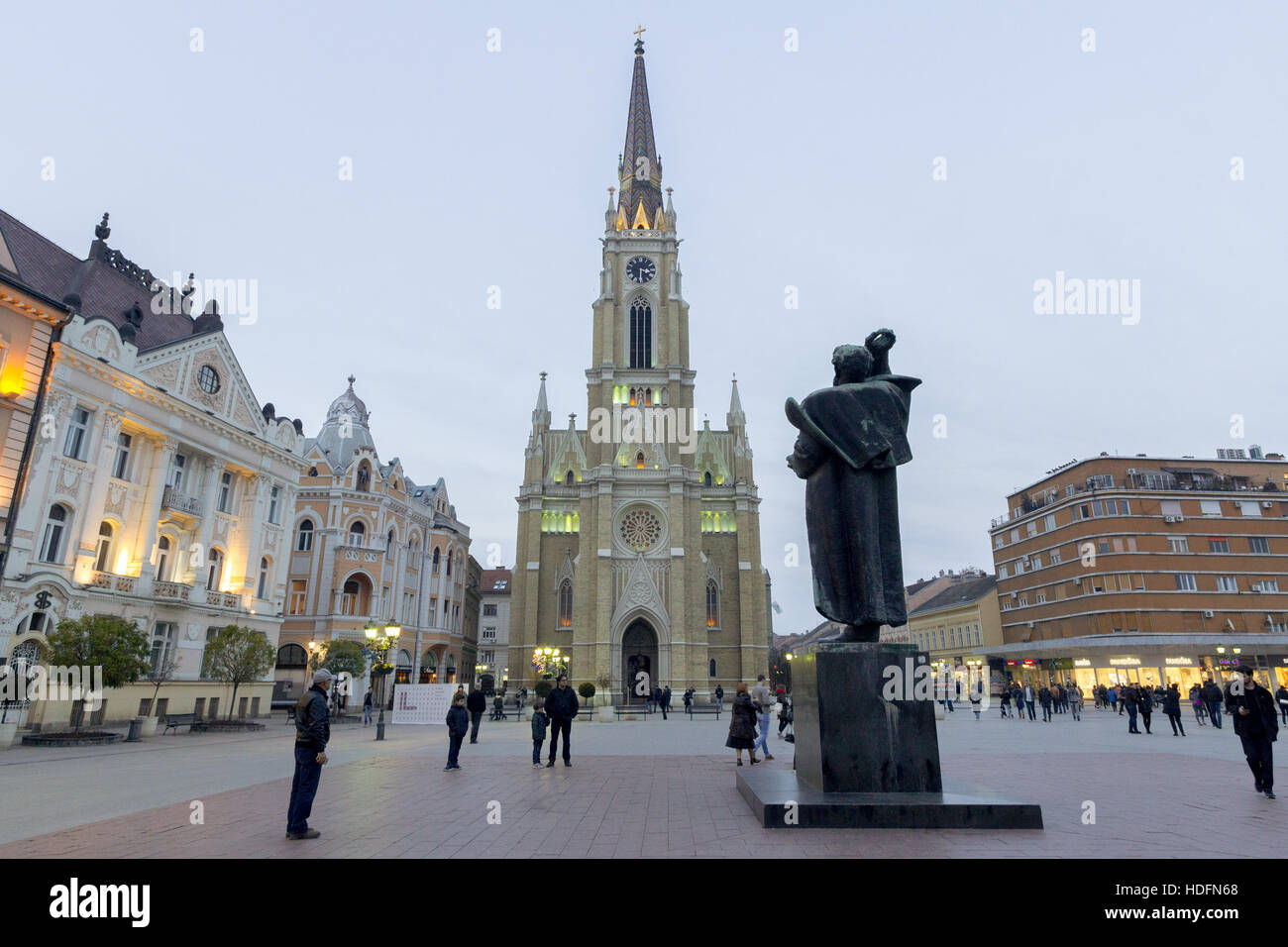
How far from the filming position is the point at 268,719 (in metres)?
31.2

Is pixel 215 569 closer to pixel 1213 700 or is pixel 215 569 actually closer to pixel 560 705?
pixel 560 705

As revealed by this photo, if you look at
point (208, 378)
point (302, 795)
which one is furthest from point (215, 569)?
point (302, 795)

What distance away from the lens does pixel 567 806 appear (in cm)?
830

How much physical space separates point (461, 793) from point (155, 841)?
12.4ft

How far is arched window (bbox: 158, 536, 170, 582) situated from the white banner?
12182mm

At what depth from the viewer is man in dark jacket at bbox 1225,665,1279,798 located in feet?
29.7

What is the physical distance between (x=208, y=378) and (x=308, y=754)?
1134 inches

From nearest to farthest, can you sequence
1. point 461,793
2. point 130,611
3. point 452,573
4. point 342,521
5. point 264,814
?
1. point 264,814
2. point 461,793
3. point 130,611
4. point 342,521
5. point 452,573

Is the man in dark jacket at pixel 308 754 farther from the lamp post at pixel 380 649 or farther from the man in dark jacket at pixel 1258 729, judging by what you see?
the lamp post at pixel 380 649

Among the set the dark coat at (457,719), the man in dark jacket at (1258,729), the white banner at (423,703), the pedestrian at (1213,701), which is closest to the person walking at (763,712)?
the dark coat at (457,719)

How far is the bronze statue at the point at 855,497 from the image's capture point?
7.91 m

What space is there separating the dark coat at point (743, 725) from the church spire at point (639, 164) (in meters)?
59.4
